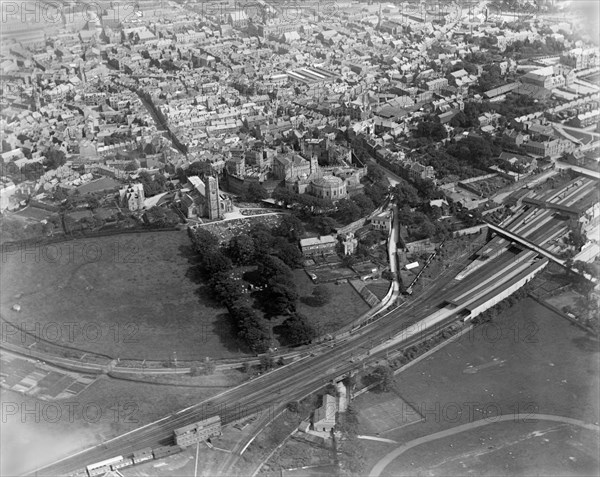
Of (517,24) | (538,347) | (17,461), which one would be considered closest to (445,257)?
(538,347)

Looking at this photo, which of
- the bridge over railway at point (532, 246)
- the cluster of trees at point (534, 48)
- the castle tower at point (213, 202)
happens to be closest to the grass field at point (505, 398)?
the bridge over railway at point (532, 246)

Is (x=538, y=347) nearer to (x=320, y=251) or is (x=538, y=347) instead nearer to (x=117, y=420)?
(x=320, y=251)

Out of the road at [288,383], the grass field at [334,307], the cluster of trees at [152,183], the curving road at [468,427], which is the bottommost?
the cluster of trees at [152,183]

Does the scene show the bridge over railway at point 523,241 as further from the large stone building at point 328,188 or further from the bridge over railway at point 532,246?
the large stone building at point 328,188

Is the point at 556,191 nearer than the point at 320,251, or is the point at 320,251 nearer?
the point at 320,251

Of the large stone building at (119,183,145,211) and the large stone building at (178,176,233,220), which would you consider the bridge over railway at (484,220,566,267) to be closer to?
the large stone building at (178,176,233,220)

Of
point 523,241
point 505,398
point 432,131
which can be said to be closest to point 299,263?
point 523,241

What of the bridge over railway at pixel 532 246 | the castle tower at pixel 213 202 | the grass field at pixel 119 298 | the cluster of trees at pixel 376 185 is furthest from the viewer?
the cluster of trees at pixel 376 185
